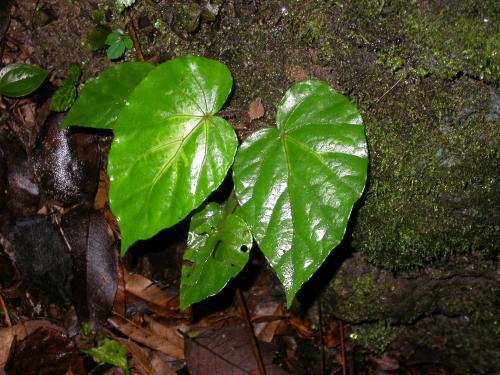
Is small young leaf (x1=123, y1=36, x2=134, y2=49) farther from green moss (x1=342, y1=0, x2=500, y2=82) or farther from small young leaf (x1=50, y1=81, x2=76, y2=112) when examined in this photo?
green moss (x1=342, y1=0, x2=500, y2=82)

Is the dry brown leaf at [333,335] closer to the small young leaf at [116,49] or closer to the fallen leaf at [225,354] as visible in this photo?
the fallen leaf at [225,354]

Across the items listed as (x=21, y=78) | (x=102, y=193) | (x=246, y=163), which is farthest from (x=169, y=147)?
(x=21, y=78)

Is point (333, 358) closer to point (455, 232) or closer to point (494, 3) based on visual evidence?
point (455, 232)

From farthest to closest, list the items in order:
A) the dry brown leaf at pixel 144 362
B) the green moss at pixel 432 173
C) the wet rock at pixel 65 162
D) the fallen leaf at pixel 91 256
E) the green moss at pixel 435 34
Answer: the dry brown leaf at pixel 144 362
the fallen leaf at pixel 91 256
the wet rock at pixel 65 162
the green moss at pixel 432 173
the green moss at pixel 435 34

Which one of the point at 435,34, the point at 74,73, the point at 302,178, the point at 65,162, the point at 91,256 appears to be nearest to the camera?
the point at 302,178

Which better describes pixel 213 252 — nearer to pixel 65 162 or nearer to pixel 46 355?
pixel 65 162

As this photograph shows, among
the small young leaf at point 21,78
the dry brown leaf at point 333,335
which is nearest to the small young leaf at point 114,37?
the small young leaf at point 21,78
